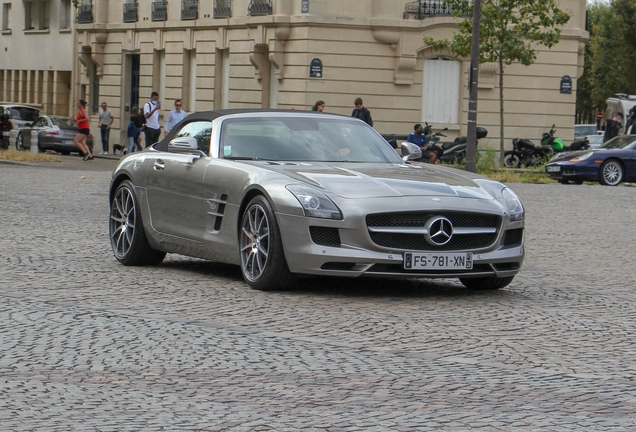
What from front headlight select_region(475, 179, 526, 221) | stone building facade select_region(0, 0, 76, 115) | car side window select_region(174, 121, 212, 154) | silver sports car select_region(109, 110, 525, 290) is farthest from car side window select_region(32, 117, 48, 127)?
front headlight select_region(475, 179, 526, 221)

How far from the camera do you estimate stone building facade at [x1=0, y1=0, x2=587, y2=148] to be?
41000mm

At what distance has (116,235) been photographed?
1152 cm

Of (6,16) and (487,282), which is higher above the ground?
(6,16)

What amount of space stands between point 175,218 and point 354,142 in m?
1.59

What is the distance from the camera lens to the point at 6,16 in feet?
217

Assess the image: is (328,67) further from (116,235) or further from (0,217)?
(116,235)

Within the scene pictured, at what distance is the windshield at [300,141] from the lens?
34.3 ft

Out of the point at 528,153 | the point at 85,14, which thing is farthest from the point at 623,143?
the point at 85,14

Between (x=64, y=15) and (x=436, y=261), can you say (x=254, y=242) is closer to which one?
(x=436, y=261)

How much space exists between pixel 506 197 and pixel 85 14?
4594 centimetres

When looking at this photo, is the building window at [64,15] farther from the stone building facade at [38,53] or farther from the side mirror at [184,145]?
the side mirror at [184,145]

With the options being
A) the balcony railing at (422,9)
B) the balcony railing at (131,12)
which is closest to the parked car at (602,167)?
the balcony railing at (422,9)

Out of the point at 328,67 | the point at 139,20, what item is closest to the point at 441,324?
the point at 328,67

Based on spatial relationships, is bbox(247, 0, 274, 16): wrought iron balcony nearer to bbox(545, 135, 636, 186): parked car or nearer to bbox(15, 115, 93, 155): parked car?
bbox(15, 115, 93, 155): parked car
